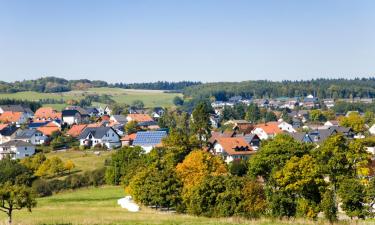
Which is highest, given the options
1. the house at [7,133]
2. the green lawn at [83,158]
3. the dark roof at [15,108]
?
the dark roof at [15,108]

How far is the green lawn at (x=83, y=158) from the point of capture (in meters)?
69.3

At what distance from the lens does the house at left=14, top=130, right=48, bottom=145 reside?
92.5 meters

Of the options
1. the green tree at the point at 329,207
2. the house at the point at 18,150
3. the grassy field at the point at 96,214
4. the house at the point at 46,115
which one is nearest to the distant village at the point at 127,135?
the house at the point at 18,150

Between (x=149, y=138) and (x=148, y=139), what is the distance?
0.77ft

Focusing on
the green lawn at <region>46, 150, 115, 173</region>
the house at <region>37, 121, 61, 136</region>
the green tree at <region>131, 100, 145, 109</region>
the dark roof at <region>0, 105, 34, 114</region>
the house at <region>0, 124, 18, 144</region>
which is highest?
the dark roof at <region>0, 105, 34, 114</region>

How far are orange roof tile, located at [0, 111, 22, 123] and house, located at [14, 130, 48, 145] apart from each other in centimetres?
2919

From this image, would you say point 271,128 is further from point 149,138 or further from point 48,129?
point 48,129

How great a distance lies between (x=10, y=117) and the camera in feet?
409

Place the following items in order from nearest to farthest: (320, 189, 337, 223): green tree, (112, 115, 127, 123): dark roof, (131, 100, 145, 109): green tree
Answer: (320, 189, 337, 223): green tree
(112, 115, 127, 123): dark roof
(131, 100, 145, 109): green tree

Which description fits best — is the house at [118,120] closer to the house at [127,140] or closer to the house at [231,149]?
the house at [127,140]

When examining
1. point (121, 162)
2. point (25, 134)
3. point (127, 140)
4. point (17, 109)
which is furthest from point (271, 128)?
A: point (17, 109)

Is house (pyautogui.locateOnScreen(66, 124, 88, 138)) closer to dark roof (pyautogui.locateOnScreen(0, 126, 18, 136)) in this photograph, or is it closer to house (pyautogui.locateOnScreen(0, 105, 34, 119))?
dark roof (pyautogui.locateOnScreen(0, 126, 18, 136))

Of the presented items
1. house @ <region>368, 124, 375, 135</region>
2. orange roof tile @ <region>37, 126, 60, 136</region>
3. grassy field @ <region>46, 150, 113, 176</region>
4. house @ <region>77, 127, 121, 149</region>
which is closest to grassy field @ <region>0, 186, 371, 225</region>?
grassy field @ <region>46, 150, 113, 176</region>

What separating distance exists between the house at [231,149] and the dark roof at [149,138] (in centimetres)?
1156
